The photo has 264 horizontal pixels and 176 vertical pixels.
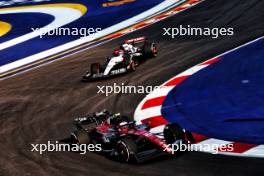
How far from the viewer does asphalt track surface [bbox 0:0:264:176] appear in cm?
902

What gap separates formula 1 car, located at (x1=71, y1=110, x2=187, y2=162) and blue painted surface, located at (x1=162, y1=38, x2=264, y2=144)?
2.96 feet

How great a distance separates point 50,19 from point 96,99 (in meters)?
12.1

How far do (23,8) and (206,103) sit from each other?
60.3 feet

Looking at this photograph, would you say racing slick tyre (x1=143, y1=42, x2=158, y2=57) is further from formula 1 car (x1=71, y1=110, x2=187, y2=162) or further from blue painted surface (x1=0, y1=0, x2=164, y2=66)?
formula 1 car (x1=71, y1=110, x2=187, y2=162)

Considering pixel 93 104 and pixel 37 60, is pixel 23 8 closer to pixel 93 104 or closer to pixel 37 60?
pixel 37 60

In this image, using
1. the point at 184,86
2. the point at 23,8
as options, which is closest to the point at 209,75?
the point at 184,86

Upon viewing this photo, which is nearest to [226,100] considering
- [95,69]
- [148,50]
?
[95,69]

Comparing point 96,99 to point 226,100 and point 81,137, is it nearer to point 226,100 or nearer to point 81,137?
point 81,137

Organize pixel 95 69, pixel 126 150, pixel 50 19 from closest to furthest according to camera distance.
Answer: pixel 126 150
pixel 95 69
pixel 50 19

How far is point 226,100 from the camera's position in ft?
39.4

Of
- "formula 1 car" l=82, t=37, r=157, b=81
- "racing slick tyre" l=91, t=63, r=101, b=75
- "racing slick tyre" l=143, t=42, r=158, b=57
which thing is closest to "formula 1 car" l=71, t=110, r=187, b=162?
"formula 1 car" l=82, t=37, r=157, b=81

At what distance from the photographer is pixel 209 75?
46.5 ft

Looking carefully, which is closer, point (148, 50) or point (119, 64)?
point (119, 64)

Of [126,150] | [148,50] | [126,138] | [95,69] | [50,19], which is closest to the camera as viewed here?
[126,150]
